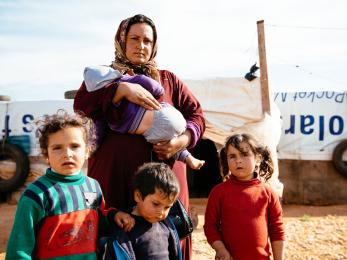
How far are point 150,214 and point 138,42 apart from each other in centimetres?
89

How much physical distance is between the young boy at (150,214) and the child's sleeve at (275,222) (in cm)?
68

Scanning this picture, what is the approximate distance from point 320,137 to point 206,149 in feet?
10.2

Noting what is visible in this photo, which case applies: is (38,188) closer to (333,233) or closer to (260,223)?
(260,223)

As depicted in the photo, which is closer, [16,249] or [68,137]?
[16,249]

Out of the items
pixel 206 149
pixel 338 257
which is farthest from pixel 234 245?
pixel 206 149

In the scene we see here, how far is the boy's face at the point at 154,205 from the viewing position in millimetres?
1916

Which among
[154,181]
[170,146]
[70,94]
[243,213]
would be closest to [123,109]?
[170,146]

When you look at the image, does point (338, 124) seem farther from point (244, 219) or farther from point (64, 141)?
point (64, 141)

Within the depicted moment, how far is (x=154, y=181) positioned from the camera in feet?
6.27

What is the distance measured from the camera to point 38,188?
1762 millimetres

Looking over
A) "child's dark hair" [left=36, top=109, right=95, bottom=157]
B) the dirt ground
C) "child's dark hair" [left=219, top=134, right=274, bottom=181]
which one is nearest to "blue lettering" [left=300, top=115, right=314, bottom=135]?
the dirt ground

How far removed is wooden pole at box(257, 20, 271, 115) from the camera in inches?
273

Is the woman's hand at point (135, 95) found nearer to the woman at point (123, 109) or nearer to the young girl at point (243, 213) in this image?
the woman at point (123, 109)

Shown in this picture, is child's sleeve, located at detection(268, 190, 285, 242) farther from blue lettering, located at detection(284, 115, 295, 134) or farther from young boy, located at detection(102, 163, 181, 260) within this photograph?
blue lettering, located at detection(284, 115, 295, 134)
